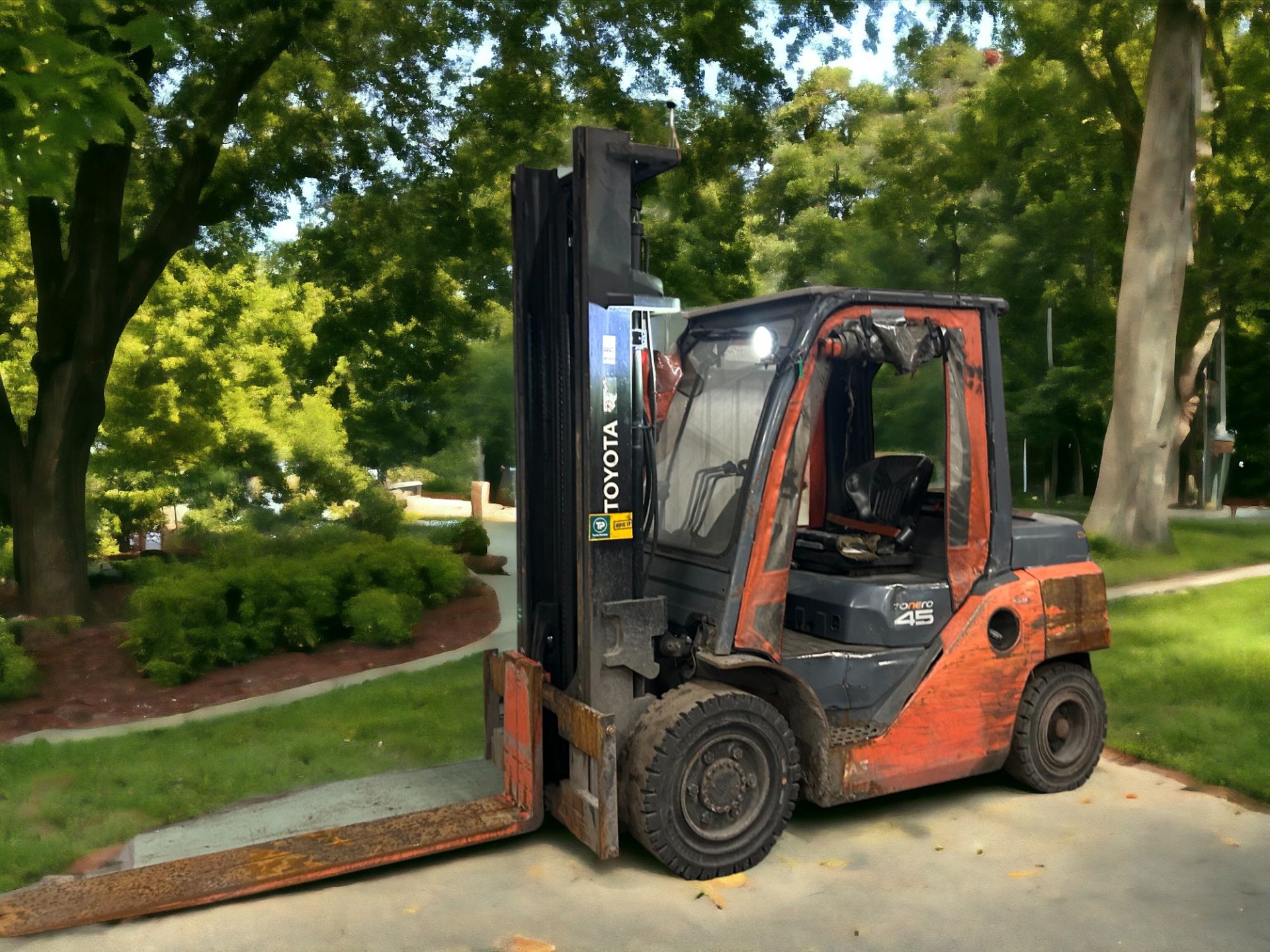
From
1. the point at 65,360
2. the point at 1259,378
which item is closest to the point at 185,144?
the point at 65,360

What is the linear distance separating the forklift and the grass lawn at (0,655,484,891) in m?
1.07

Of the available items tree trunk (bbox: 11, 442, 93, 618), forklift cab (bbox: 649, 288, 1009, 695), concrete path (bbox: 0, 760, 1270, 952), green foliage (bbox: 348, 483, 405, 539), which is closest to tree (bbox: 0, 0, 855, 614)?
tree trunk (bbox: 11, 442, 93, 618)

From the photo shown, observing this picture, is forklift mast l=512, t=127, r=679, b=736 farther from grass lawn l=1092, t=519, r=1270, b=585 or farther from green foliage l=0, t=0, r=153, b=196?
grass lawn l=1092, t=519, r=1270, b=585

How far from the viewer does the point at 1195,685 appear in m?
9.27

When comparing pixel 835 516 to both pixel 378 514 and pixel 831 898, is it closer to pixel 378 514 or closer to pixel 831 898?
pixel 831 898

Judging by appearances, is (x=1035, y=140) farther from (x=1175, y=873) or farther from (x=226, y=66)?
(x=1175, y=873)

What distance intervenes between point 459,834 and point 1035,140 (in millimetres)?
24971

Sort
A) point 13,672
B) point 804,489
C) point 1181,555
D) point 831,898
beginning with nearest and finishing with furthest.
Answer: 1. point 831,898
2. point 804,489
3. point 13,672
4. point 1181,555

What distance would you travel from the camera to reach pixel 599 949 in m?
4.40

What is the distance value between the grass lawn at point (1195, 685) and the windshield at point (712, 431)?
3539 millimetres

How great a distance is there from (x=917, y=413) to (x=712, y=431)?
3.51 metres

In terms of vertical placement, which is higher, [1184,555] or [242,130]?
[242,130]

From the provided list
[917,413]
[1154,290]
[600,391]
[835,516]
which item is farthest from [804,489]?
[1154,290]

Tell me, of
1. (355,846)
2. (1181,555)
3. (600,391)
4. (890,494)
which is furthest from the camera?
(1181,555)
